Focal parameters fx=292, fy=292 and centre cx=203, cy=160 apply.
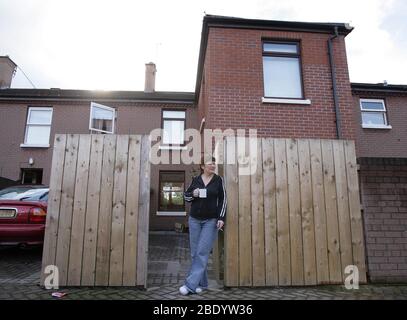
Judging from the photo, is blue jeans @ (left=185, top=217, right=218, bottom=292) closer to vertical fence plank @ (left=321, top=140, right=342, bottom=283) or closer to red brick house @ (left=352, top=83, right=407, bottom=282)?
vertical fence plank @ (left=321, top=140, right=342, bottom=283)

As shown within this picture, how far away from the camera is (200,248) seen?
12.8 feet

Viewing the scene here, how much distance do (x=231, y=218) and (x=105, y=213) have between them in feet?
5.84

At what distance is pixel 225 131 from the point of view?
682 cm

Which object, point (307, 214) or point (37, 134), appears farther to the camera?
point (37, 134)

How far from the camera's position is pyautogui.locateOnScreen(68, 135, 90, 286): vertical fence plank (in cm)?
396

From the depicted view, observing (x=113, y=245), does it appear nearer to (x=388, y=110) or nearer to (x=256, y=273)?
(x=256, y=273)

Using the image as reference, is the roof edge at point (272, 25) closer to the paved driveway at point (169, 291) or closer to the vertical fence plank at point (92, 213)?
the vertical fence plank at point (92, 213)

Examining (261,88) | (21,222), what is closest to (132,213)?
(21,222)

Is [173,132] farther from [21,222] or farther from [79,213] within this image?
[79,213]

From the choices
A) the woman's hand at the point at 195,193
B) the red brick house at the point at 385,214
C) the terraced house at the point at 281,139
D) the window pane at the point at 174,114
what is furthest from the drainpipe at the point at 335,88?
the window pane at the point at 174,114

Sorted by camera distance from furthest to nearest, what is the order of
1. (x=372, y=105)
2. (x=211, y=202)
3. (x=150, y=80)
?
(x=150, y=80), (x=372, y=105), (x=211, y=202)

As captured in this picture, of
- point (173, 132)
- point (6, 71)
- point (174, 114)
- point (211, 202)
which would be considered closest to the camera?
point (211, 202)
